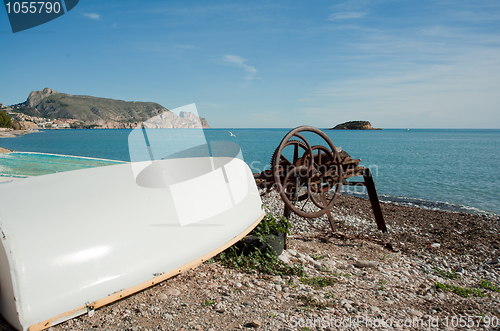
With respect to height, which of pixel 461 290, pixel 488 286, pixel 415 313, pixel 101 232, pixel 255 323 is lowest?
pixel 488 286

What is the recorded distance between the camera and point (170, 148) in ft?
20.0

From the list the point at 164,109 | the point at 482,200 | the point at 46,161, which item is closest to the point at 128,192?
the point at 164,109

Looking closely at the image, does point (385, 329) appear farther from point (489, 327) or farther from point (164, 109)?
point (164, 109)

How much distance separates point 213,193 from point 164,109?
1390mm

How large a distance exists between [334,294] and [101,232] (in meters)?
2.94

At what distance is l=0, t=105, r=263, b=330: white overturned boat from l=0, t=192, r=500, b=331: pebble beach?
1.29 ft

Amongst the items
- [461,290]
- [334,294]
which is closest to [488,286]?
[461,290]

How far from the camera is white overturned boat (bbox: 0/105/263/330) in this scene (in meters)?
2.49

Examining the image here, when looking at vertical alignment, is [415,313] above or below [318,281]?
below

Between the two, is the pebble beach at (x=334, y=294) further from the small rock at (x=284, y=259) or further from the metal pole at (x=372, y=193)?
the metal pole at (x=372, y=193)

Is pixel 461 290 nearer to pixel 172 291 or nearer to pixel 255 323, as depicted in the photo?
pixel 255 323

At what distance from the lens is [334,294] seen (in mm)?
4027

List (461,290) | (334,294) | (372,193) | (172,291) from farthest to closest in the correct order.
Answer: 1. (372,193)
2. (461,290)
3. (334,294)
4. (172,291)

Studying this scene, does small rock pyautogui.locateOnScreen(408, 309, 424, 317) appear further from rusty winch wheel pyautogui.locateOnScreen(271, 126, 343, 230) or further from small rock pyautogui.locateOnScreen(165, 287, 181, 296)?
small rock pyautogui.locateOnScreen(165, 287, 181, 296)
